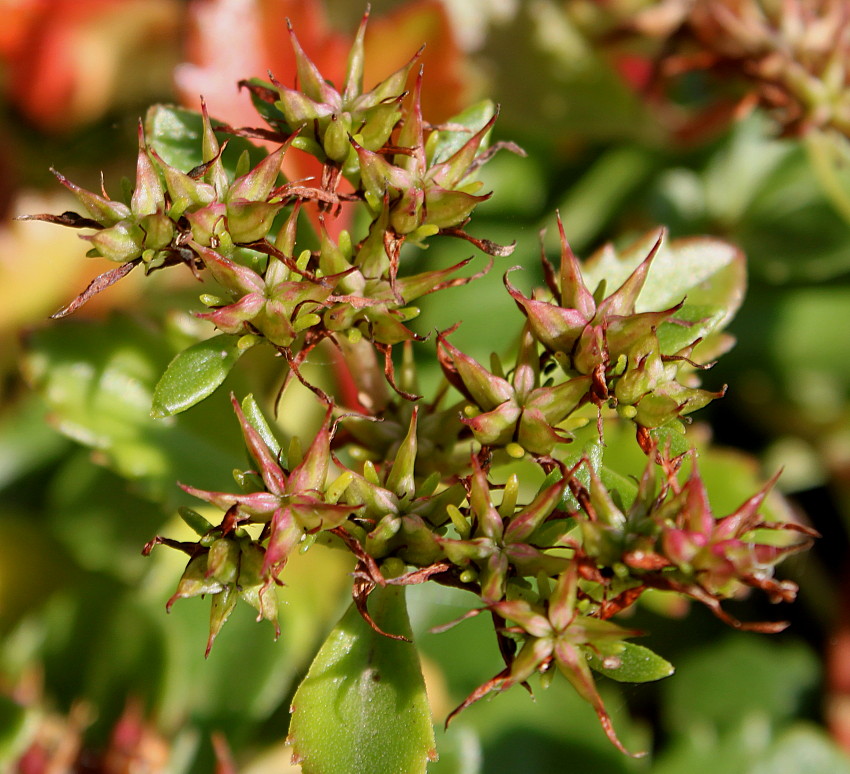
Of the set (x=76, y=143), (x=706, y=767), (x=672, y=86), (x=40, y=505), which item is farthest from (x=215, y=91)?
(x=706, y=767)

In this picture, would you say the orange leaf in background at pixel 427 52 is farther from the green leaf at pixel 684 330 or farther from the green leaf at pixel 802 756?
the green leaf at pixel 802 756

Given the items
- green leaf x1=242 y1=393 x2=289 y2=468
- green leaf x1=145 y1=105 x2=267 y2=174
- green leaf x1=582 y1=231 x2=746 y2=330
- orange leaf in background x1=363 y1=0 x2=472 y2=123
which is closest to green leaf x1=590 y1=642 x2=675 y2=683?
green leaf x1=242 y1=393 x2=289 y2=468

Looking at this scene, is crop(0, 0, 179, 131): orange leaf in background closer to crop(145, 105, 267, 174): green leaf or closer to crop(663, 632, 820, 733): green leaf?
crop(145, 105, 267, 174): green leaf

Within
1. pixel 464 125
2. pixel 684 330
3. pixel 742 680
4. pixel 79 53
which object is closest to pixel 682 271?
pixel 684 330

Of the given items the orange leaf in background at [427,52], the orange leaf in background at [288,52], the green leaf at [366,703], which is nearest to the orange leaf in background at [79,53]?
the orange leaf in background at [288,52]

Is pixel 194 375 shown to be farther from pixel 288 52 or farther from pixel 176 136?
pixel 288 52
